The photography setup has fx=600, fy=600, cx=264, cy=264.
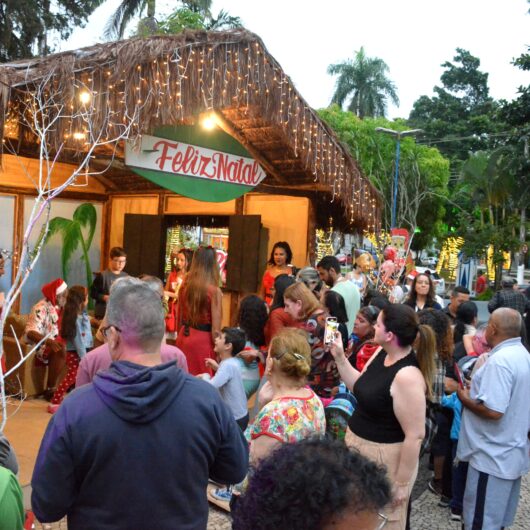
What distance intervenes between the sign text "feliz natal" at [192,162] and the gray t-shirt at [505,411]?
15.4 ft

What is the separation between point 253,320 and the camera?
542 cm

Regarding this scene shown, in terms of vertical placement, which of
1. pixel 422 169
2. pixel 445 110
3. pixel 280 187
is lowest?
pixel 280 187

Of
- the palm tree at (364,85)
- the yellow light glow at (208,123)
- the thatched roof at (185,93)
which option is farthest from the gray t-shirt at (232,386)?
the palm tree at (364,85)

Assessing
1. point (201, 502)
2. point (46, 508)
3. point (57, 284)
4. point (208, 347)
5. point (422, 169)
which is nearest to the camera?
point (46, 508)

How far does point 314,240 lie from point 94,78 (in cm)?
488

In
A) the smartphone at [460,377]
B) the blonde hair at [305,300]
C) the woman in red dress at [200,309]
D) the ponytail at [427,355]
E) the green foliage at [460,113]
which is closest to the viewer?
the ponytail at [427,355]

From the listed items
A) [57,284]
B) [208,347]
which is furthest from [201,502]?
[57,284]

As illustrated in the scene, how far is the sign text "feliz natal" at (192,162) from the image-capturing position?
7043 millimetres

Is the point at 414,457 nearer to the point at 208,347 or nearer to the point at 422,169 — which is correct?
the point at 208,347

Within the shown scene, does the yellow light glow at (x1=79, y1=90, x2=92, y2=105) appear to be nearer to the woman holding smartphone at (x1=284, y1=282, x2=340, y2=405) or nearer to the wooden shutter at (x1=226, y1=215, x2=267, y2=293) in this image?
the woman holding smartphone at (x1=284, y1=282, x2=340, y2=405)

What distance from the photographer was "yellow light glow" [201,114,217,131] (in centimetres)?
796

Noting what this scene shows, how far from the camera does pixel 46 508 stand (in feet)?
6.39

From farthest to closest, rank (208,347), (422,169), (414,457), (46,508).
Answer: (422,169) < (208,347) < (414,457) < (46,508)

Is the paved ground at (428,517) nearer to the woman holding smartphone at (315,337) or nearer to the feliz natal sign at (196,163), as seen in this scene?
the woman holding smartphone at (315,337)
